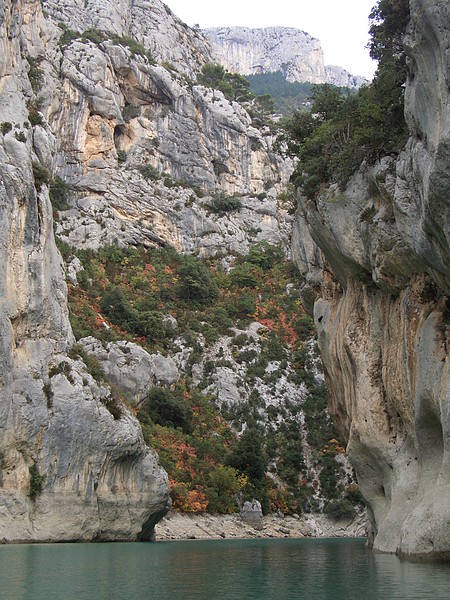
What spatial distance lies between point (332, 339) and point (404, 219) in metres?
12.4

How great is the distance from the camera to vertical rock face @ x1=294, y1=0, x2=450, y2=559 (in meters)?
18.2

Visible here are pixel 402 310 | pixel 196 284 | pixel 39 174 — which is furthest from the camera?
pixel 196 284

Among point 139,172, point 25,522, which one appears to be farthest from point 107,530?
point 139,172

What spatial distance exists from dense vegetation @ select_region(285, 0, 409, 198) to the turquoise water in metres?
14.1

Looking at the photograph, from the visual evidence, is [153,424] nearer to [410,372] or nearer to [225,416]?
[225,416]

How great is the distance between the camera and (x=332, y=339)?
111 ft

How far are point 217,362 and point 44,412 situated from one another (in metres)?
30.7

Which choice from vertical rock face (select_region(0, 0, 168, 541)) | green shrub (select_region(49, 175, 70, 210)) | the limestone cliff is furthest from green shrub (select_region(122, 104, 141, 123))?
vertical rock face (select_region(0, 0, 168, 541))

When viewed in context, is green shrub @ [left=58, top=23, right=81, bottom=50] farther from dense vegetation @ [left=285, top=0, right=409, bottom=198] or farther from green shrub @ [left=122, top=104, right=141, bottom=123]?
dense vegetation @ [left=285, top=0, right=409, bottom=198]

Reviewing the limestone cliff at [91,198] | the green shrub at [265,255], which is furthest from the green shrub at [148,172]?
the green shrub at [265,255]

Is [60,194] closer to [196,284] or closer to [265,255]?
[196,284]

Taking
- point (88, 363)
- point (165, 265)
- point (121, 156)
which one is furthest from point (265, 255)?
point (88, 363)

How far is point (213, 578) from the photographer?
18.6 m

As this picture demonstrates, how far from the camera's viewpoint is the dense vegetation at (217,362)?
5681cm
